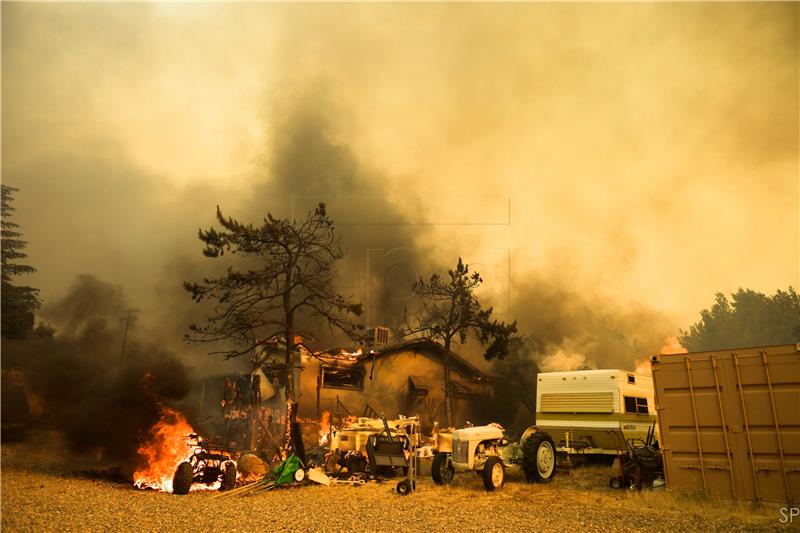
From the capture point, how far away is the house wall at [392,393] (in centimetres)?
2800

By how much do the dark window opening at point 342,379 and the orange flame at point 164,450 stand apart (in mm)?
11323

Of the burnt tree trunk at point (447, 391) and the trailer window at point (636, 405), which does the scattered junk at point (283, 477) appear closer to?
the trailer window at point (636, 405)

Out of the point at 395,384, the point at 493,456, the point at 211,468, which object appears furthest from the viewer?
the point at 395,384

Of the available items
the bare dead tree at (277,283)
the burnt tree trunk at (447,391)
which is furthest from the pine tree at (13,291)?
the burnt tree trunk at (447,391)

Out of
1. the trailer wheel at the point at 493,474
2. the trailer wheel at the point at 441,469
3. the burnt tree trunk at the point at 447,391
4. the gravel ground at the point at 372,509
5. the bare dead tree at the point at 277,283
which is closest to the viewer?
the gravel ground at the point at 372,509

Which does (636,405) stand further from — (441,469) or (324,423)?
(324,423)

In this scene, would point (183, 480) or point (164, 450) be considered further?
point (164, 450)

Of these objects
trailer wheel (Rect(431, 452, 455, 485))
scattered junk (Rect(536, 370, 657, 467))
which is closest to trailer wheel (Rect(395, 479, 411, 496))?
trailer wheel (Rect(431, 452, 455, 485))

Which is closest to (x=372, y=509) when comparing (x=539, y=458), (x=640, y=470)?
(x=539, y=458)

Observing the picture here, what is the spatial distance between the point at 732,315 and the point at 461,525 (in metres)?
61.2

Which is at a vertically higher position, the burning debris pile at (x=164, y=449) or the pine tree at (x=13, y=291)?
the pine tree at (x=13, y=291)

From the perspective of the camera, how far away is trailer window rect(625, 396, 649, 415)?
16648 millimetres

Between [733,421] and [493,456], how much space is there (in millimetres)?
5994

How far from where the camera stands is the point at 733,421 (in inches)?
440
